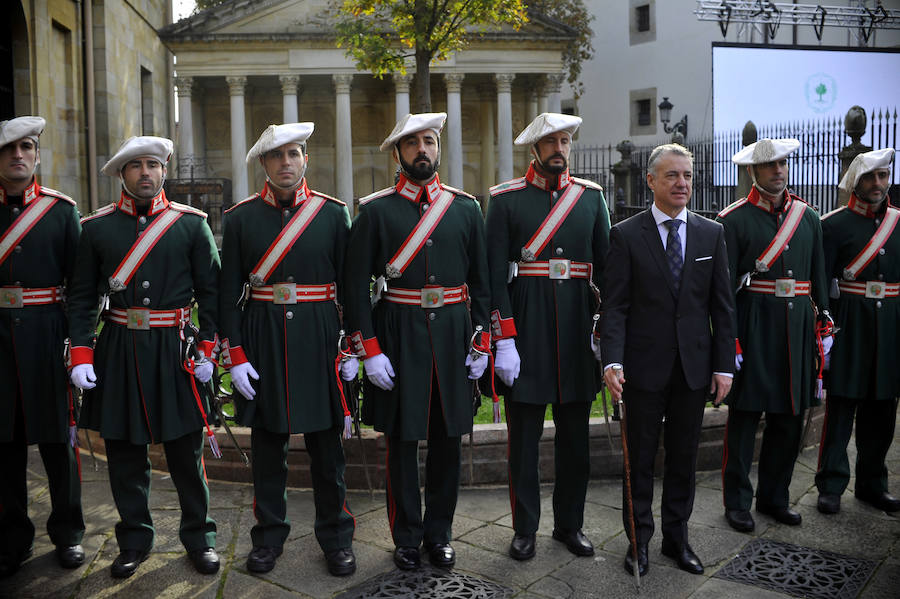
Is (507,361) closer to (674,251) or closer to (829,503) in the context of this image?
(674,251)

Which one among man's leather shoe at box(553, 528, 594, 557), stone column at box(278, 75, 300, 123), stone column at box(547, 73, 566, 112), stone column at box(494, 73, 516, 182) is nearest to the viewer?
man's leather shoe at box(553, 528, 594, 557)

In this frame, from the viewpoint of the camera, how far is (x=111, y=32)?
18688 millimetres

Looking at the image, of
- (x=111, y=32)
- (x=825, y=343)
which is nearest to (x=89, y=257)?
(x=825, y=343)

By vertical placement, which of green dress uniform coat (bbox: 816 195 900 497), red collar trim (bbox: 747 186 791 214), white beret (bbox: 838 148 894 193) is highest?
white beret (bbox: 838 148 894 193)

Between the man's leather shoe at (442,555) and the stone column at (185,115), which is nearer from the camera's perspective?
the man's leather shoe at (442,555)

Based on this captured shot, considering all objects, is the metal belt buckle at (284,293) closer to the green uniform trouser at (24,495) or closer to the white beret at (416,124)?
the white beret at (416,124)

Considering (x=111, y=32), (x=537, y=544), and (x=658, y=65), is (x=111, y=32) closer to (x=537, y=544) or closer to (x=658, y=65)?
(x=537, y=544)

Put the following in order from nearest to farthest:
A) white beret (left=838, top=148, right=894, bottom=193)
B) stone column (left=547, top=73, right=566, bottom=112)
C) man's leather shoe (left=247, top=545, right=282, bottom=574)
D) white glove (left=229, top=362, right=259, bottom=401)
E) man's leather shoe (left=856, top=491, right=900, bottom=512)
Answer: white glove (left=229, top=362, right=259, bottom=401) < man's leather shoe (left=247, top=545, right=282, bottom=574) < white beret (left=838, top=148, right=894, bottom=193) < man's leather shoe (left=856, top=491, right=900, bottom=512) < stone column (left=547, top=73, right=566, bottom=112)

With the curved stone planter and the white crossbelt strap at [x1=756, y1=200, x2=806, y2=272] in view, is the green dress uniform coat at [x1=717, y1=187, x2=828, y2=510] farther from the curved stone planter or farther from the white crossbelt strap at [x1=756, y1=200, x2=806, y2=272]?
the curved stone planter

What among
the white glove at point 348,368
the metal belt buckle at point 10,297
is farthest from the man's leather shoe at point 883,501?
the metal belt buckle at point 10,297

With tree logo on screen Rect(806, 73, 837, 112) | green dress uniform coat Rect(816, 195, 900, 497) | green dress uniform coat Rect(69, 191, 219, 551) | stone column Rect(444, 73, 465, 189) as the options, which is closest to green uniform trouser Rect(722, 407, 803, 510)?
green dress uniform coat Rect(816, 195, 900, 497)

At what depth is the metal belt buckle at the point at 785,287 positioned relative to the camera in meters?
5.09

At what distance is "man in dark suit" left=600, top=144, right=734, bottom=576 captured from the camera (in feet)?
14.6

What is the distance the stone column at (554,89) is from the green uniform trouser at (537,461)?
32.7 meters
